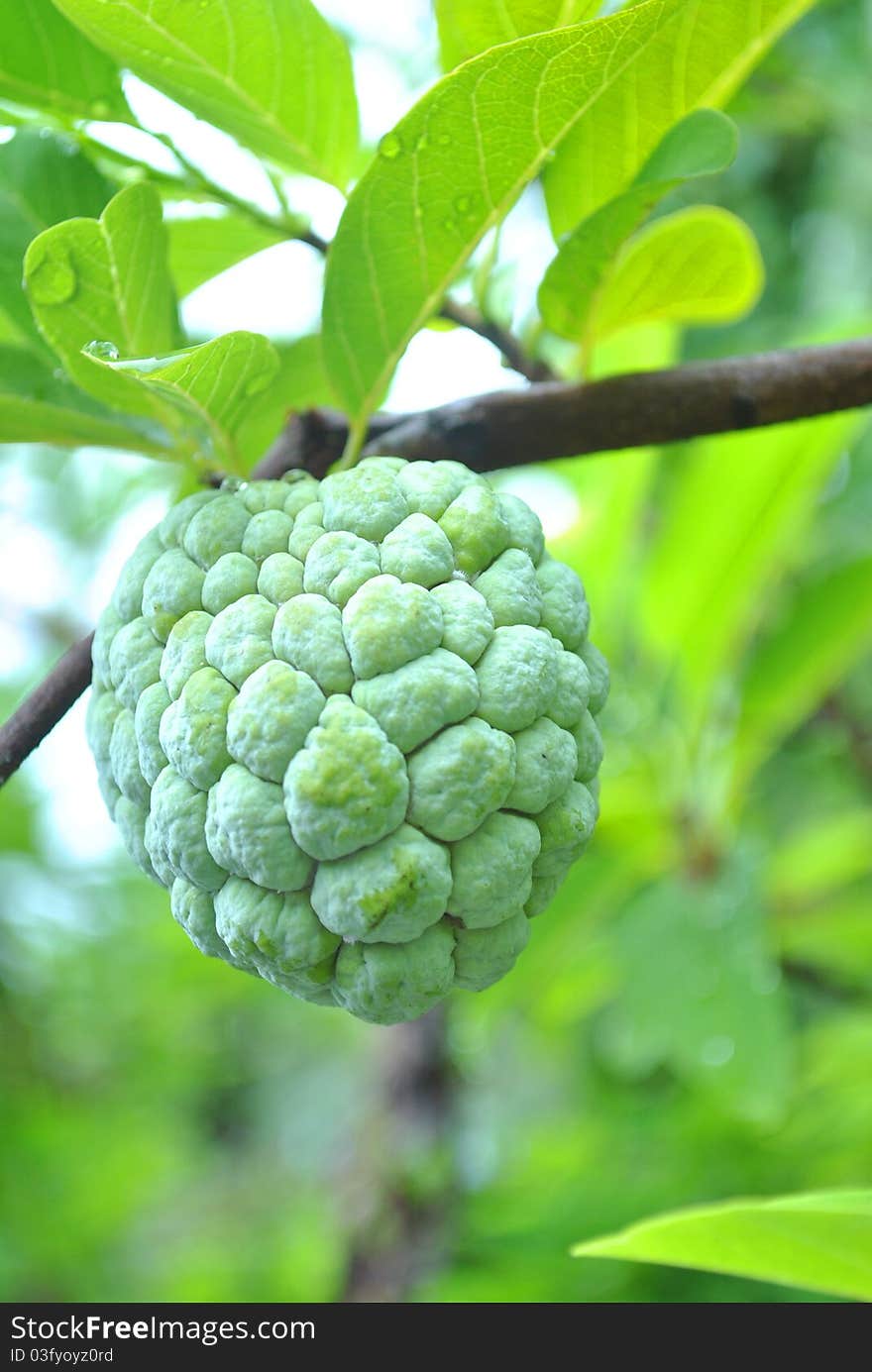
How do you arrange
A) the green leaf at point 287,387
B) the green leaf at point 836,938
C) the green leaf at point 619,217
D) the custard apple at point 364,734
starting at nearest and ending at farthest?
1. the custard apple at point 364,734
2. the green leaf at point 619,217
3. the green leaf at point 287,387
4. the green leaf at point 836,938

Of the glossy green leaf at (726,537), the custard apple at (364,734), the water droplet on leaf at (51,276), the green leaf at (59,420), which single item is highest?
the glossy green leaf at (726,537)

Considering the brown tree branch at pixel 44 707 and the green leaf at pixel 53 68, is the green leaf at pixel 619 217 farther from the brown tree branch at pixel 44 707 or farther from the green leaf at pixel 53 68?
the brown tree branch at pixel 44 707

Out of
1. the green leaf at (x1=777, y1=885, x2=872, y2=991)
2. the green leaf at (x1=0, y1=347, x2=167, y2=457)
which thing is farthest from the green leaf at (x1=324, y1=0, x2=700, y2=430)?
the green leaf at (x1=777, y1=885, x2=872, y2=991)

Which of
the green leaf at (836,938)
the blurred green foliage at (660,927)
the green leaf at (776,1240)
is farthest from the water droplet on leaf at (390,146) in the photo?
the green leaf at (836,938)

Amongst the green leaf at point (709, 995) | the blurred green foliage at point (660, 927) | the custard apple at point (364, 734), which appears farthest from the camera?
the blurred green foliage at point (660, 927)

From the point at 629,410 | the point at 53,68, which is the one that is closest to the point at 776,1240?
the point at 629,410

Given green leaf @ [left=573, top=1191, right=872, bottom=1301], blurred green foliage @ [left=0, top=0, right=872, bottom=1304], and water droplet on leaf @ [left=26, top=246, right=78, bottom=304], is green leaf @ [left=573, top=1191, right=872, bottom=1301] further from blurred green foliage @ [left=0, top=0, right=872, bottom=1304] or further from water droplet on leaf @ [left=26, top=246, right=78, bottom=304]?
water droplet on leaf @ [left=26, top=246, right=78, bottom=304]

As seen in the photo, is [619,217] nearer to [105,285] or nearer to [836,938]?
[105,285]

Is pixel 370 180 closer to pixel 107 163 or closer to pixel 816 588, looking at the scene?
pixel 107 163
